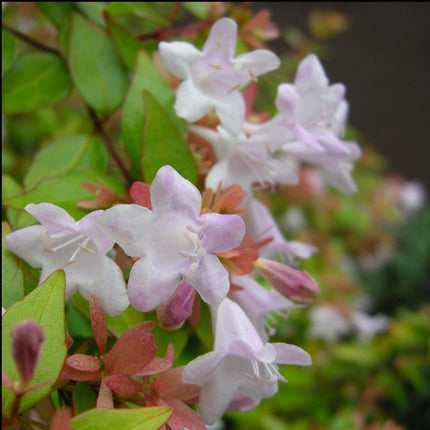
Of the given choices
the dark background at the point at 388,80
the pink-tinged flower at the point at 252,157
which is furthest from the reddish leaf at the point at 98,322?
the dark background at the point at 388,80

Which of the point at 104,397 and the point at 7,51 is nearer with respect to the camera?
the point at 104,397

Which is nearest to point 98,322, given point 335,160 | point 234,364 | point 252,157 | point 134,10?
point 234,364

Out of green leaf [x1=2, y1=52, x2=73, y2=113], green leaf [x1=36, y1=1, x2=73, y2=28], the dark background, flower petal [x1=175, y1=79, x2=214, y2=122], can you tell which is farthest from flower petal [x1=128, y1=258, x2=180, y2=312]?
the dark background

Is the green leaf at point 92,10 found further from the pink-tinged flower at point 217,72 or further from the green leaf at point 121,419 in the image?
the green leaf at point 121,419

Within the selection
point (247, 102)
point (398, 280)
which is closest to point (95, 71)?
point (247, 102)

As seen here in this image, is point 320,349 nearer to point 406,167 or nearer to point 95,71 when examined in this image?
point 95,71

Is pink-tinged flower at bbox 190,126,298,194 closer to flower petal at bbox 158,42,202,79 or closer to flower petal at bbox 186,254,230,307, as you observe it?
flower petal at bbox 158,42,202,79

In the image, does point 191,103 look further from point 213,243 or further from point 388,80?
point 388,80
